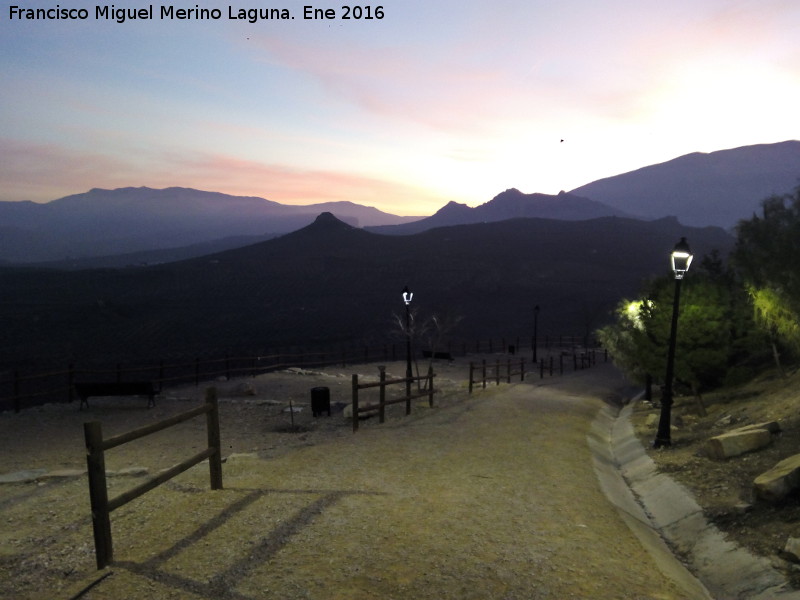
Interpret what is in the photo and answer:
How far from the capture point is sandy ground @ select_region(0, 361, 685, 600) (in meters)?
4.58

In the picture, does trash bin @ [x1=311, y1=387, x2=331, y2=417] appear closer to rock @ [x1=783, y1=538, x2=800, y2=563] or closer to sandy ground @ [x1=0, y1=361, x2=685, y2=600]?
sandy ground @ [x1=0, y1=361, x2=685, y2=600]

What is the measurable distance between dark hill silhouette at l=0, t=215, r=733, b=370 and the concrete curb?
1485 inches

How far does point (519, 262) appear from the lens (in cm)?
9550

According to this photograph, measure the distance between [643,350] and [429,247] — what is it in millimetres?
96849

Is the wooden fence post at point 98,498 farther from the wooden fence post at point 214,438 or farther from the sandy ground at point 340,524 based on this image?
the wooden fence post at point 214,438

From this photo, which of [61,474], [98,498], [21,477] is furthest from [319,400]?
[98,498]

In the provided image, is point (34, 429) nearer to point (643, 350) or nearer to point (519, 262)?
point (643, 350)

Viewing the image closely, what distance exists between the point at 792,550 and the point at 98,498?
7.31 m

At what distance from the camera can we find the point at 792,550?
18.1ft

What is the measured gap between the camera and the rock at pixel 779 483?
6734mm

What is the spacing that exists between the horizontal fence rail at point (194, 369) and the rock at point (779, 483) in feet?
57.8

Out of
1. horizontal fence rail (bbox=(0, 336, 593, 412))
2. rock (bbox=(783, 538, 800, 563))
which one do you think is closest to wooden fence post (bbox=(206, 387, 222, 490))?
rock (bbox=(783, 538, 800, 563))

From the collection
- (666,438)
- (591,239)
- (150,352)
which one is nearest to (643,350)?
(666,438)

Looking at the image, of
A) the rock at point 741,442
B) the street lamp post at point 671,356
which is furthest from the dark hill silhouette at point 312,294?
the rock at point 741,442
